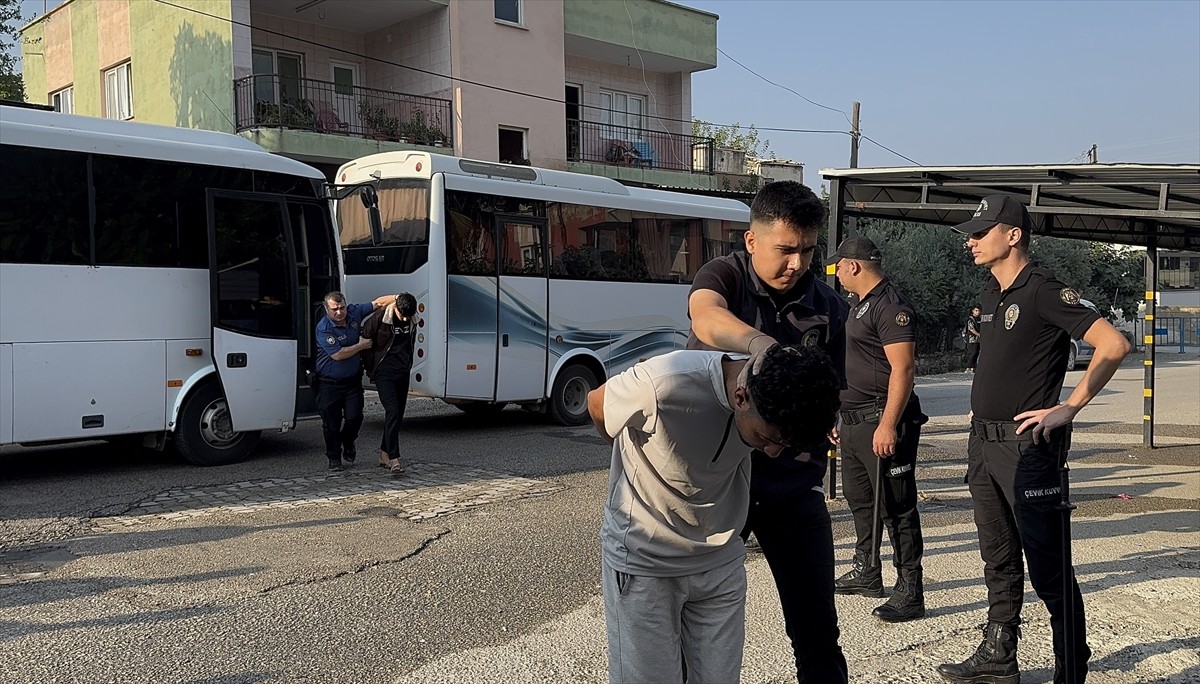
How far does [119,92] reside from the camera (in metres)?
22.7

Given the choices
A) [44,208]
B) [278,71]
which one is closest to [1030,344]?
[44,208]

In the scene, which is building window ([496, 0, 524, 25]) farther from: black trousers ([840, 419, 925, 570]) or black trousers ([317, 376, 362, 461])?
black trousers ([840, 419, 925, 570])

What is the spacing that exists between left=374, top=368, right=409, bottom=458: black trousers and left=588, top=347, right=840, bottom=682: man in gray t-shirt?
6.97 m

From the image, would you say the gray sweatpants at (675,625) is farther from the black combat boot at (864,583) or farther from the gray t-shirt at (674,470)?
the black combat boot at (864,583)

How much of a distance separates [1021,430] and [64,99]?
86.6 feet

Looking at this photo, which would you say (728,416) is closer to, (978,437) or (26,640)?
(978,437)

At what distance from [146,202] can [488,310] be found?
448 centimetres

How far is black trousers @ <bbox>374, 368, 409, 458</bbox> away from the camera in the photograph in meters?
9.43

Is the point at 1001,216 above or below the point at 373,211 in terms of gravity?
below

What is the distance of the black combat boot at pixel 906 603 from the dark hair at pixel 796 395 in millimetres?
3227

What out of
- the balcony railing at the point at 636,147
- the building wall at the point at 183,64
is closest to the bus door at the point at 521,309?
the building wall at the point at 183,64

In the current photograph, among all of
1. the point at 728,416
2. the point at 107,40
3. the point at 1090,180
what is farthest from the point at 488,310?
the point at 107,40

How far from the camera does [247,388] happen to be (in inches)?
392

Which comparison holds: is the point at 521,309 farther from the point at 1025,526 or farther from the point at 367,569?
the point at 1025,526
